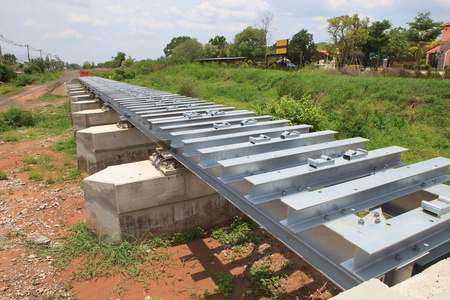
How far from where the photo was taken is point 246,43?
54.7 metres

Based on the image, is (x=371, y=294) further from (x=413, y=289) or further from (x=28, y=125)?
(x=28, y=125)

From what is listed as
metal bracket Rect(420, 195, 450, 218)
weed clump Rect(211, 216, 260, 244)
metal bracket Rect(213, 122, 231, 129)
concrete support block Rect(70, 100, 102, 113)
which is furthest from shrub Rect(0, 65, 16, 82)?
metal bracket Rect(420, 195, 450, 218)

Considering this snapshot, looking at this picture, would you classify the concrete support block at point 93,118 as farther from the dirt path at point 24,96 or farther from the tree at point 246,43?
the tree at point 246,43

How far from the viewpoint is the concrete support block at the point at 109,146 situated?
8523mm

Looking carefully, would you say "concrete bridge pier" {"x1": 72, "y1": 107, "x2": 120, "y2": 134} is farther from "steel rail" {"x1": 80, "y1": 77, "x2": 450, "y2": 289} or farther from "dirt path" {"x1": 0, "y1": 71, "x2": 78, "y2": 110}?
"dirt path" {"x1": 0, "y1": 71, "x2": 78, "y2": 110}

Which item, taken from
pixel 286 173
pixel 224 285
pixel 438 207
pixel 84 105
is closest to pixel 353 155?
pixel 286 173

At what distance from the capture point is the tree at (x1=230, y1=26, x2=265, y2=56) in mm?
54094

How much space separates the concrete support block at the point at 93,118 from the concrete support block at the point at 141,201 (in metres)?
6.32

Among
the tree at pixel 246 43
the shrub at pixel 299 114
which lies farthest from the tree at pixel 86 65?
the shrub at pixel 299 114

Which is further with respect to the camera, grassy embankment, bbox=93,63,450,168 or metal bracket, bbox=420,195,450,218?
grassy embankment, bbox=93,63,450,168

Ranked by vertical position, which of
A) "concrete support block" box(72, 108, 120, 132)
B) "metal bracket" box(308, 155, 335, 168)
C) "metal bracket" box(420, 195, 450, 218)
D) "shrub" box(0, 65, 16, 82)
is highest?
"shrub" box(0, 65, 16, 82)

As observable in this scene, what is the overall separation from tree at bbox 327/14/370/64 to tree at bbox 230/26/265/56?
74.1 feet

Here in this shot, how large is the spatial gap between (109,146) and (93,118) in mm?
3034

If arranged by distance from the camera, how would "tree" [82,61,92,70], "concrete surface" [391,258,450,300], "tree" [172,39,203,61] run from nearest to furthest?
"concrete surface" [391,258,450,300] < "tree" [172,39,203,61] < "tree" [82,61,92,70]
